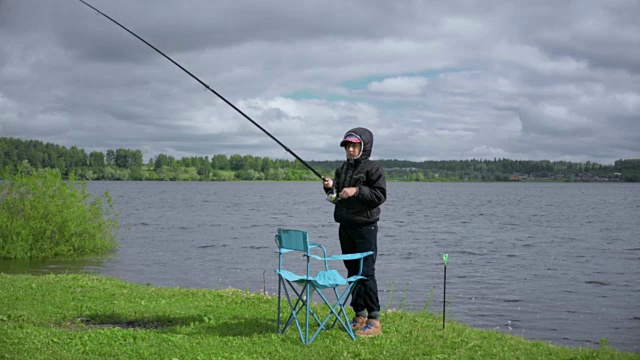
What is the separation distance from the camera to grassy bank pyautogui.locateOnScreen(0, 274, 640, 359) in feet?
25.2

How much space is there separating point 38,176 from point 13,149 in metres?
21.5

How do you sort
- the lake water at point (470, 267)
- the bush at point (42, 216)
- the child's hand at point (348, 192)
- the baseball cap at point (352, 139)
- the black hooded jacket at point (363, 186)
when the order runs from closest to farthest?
the child's hand at point (348, 192) → the black hooded jacket at point (363, 186) → the baseball cap at point (352, 139) → the lake water at point (470, 267) → the bush at point (42, 216)

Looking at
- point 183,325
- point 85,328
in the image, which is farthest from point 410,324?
point 85,328

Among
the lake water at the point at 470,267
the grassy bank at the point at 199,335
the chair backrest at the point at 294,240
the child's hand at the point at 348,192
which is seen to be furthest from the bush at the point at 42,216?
the child's hand at the point at 348,192

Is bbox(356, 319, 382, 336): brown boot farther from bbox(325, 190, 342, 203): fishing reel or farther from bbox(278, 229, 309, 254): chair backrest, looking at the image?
bbox(325, 190, 342, 203): fishing reel

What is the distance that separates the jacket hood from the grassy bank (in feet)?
7.90

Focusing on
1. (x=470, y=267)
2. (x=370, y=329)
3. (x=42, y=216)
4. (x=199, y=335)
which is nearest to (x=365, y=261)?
(x=370, y=329)

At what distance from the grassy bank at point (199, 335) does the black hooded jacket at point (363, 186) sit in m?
1.58

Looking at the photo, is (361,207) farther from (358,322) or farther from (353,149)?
(358,322)

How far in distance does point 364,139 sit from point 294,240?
5.30ft

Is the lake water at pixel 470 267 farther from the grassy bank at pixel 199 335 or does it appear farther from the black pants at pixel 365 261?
the black pants at pixel 365 261

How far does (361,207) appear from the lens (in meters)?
8.55

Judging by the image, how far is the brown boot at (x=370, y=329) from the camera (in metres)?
8.56

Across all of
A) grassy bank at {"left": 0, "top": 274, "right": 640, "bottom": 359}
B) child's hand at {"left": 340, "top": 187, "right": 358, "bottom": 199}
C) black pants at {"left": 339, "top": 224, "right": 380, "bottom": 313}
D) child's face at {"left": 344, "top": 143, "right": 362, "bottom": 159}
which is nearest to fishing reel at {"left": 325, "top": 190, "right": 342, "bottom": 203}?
child's hand at {"left": 340, "top": 187, "right": 358, "bottom": 199}
